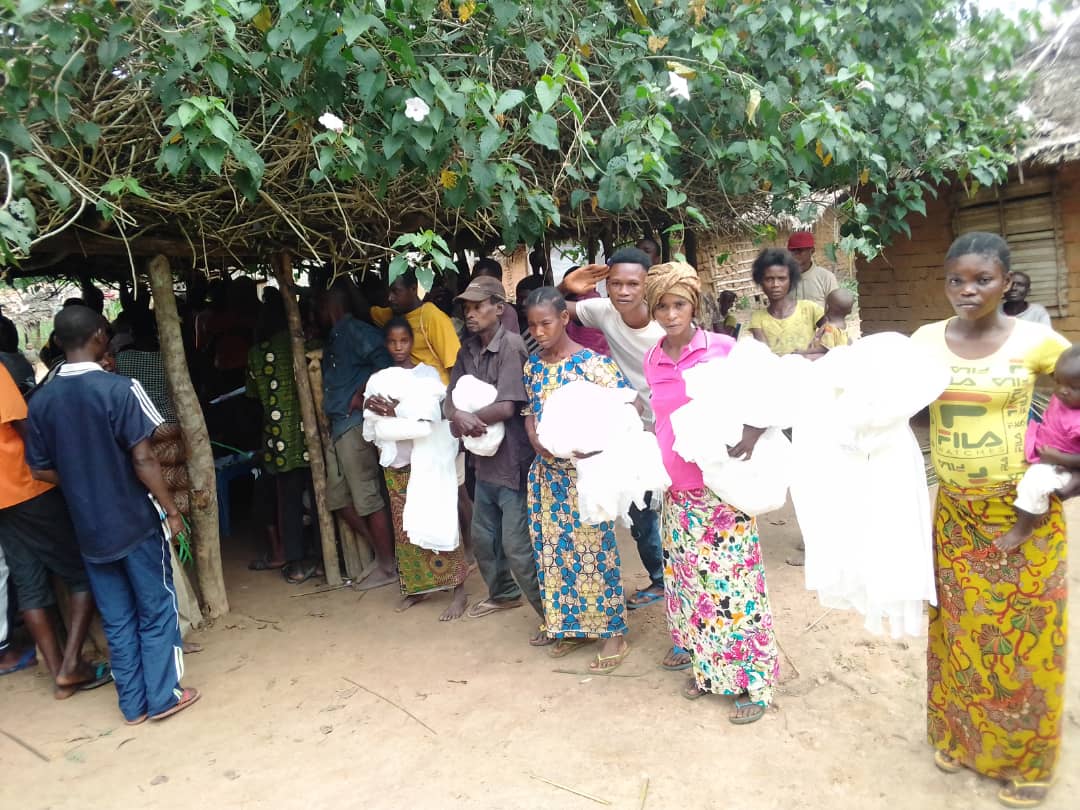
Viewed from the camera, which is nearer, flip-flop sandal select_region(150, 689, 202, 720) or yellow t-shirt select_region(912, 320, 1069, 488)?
yellow t-shirt select_region(912, 320, 1069, 488)

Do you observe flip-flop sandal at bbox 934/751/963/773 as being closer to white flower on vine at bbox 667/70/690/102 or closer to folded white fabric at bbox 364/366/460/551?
folded white fabric at bbox 364/366/460/551

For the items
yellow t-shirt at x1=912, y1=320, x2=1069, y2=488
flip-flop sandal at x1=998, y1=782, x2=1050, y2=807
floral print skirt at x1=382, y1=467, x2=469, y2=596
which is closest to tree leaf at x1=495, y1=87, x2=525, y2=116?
yellow t-shirt at x1=912, y1=320, x2=1069, y2=488

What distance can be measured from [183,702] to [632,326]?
2926 millimetres

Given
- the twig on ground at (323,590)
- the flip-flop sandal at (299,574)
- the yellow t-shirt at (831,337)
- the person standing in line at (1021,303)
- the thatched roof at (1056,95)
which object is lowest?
the twig on ground at (323,590)

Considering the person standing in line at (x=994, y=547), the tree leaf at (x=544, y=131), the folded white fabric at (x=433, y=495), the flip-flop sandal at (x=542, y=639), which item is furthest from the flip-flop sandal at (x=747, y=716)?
the tree leaf at (x=544, y=131)

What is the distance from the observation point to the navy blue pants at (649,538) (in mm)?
4270

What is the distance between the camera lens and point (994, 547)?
7.85ft

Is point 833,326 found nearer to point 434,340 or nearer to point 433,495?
point 434,340

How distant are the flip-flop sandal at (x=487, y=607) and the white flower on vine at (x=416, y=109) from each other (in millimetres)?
2796

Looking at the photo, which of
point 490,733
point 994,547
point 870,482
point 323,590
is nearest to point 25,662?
point 323,590

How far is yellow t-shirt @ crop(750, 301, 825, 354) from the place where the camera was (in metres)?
4.64

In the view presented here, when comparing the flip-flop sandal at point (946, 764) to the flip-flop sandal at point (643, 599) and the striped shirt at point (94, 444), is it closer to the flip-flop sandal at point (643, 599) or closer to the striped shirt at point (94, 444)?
the flip-flop sandal at point (643, 599)

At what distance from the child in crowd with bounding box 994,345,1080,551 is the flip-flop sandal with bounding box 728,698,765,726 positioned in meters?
1.34

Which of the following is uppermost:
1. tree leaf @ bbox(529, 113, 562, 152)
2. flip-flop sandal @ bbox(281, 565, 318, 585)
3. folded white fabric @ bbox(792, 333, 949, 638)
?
tree leaf @ bbox(529, 113, 562, 152)
